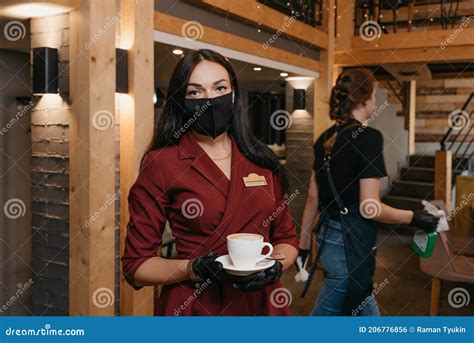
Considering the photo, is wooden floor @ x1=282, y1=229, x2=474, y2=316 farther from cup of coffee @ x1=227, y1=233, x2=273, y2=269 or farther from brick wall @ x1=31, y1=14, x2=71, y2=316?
cup of coffee @ x1=227, y1=233, x2=273, y2=269

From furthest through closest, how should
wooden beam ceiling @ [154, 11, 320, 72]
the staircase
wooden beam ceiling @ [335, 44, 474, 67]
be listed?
the staircase, wooden beam ceiling @ [335, 44, 474, 67], wooden beam ceiling @ [154, 11, 320, 72]

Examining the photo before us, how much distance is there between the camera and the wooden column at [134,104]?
2.77 m

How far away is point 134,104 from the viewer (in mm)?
2805

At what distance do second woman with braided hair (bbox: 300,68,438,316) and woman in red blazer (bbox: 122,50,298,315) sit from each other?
87cm

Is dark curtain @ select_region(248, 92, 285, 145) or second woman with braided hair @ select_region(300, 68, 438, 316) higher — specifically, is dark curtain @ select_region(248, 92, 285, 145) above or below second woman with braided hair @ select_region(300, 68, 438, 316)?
above

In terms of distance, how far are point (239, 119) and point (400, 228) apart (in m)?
5.97

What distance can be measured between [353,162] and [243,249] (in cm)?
110

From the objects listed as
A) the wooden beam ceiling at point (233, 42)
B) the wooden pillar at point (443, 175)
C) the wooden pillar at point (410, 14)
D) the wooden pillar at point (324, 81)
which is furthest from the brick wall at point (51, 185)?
the wooden pillar at point (410, 14)

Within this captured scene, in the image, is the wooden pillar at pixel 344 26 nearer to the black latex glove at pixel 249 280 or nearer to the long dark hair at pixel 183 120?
the long dark hair at pixel 183 120

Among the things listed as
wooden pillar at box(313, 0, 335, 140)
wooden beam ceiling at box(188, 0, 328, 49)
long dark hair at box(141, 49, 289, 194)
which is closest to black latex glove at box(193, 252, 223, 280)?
long dark hair at box(141, 49, 289, 194)

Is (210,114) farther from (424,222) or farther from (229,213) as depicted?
(424,222)

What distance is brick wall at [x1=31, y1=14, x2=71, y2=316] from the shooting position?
8.67 ft
